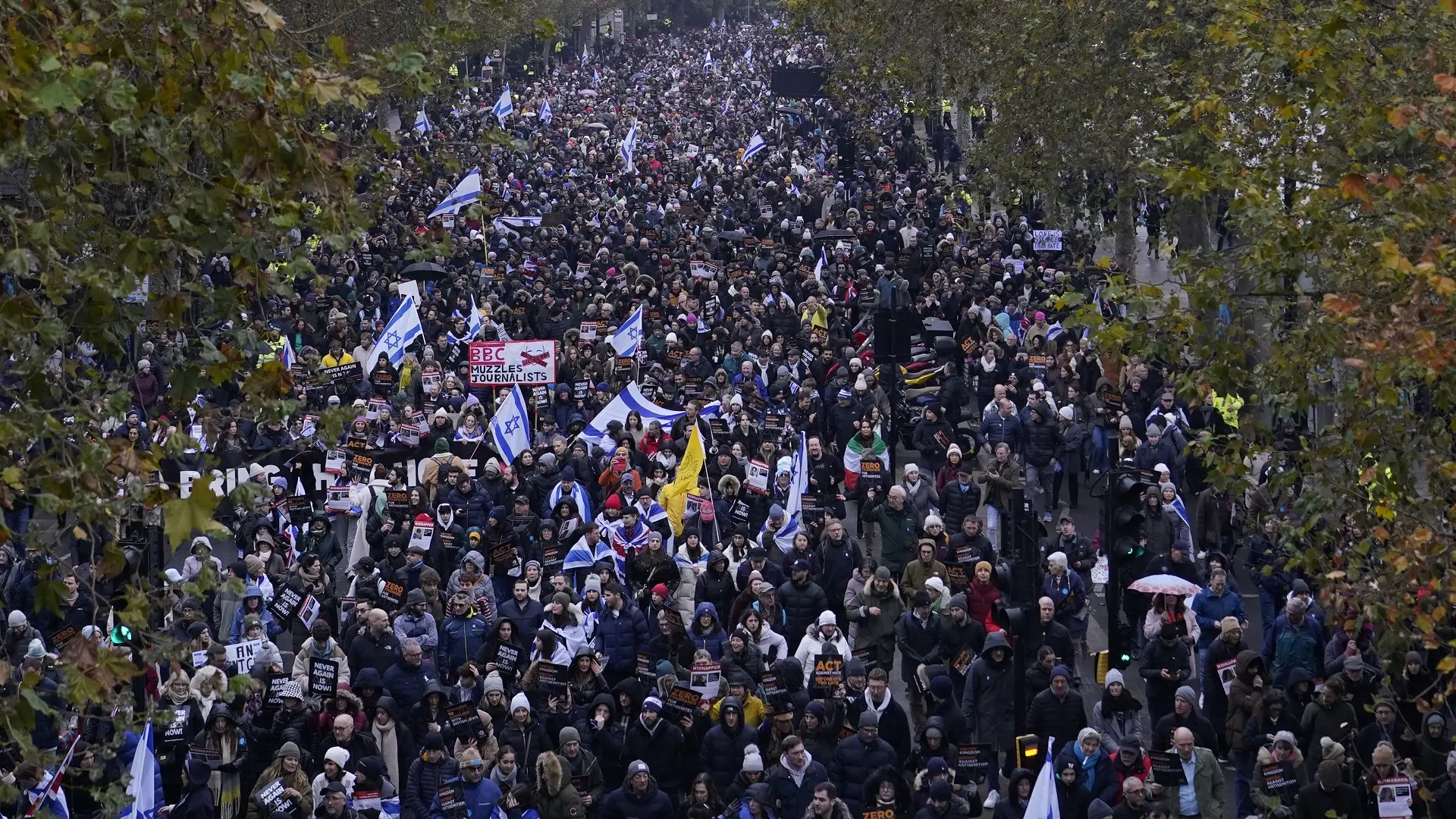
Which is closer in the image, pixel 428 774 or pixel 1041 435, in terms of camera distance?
pixel 428 774

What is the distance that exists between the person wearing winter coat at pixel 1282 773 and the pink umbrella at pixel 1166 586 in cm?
225

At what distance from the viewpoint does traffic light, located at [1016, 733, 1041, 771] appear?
13.4 metres

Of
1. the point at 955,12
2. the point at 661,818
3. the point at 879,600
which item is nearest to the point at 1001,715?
the point at 879,600

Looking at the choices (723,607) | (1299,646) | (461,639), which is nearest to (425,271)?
(723,607)

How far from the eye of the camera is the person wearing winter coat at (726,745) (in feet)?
44.9

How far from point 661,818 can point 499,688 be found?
179 centimetres

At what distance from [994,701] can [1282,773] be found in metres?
2.33

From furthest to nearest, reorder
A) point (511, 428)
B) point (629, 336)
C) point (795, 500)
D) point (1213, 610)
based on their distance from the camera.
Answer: point (629, 336) → point (511, 428) → point (795, 500) → point (1213, 610)

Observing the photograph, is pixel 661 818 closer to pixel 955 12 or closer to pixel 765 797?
pixel 765 797

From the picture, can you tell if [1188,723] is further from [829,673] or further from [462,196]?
[462,196]

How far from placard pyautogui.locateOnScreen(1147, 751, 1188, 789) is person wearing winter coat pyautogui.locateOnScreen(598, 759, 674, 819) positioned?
313cm

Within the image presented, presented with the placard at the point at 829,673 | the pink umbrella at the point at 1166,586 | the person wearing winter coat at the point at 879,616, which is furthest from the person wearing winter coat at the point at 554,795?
the pink umbrella at the point at 1166,586

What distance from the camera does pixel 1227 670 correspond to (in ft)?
47.0

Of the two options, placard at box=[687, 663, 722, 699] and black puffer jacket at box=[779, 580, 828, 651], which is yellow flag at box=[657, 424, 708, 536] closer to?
black puffer jacket at box=[779, 580, 828, 651]
